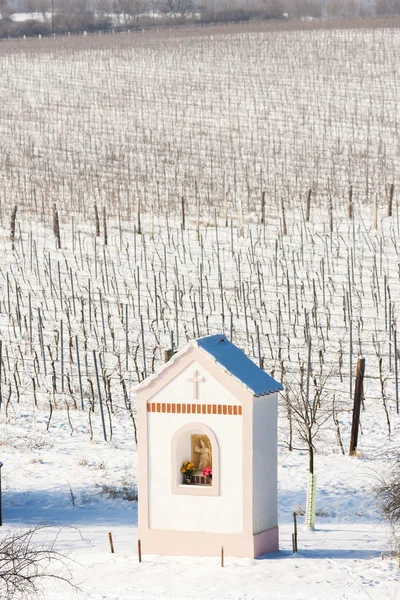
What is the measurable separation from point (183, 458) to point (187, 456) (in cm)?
10

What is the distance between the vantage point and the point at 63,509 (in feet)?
70.5

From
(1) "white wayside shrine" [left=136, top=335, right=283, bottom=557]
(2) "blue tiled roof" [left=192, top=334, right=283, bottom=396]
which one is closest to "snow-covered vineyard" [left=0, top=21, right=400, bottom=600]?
(1) "white wayside shrine" [left=136, top=335, right=283, bottom=557]

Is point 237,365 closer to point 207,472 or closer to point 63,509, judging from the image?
point 207,472

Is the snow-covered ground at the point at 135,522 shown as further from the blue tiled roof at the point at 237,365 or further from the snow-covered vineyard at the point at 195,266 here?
the blue tiled roof at the point at 237,365

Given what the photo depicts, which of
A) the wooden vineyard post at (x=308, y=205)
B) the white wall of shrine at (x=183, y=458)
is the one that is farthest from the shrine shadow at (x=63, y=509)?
the wooden vineyard post at (x=308, y=205)

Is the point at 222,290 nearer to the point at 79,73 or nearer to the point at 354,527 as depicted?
the point at 354,527

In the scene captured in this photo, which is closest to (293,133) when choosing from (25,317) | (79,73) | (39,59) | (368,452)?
(79,73)

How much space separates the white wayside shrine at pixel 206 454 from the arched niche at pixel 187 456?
1cm

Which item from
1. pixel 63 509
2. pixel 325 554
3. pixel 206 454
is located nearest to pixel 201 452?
pixel 206 454

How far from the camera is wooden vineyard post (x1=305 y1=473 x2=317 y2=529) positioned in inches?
768

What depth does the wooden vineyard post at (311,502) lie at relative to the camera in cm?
1950

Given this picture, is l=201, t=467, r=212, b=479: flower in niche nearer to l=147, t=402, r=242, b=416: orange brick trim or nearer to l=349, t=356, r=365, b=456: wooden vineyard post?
l=147, t=402, r=242, b=416: orange brick trim

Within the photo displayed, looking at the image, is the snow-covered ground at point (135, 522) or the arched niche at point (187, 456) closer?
the snow-covered ground at point (135, 522)

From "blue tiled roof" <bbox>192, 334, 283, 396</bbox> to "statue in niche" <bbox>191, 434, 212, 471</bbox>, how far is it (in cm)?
111
